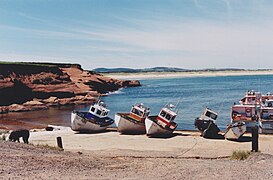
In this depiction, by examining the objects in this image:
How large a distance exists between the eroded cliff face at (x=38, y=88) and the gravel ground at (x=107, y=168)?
4638cm

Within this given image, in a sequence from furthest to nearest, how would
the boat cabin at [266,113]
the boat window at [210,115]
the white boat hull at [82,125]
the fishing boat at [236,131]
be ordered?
the white boat hull at [82,125] → the boat cabin at [266,113] → the boat window at [210,115] → the fishing boat at [236,131]

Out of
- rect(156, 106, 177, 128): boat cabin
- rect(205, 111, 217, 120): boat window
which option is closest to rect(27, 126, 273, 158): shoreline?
rect(156, 106, 177, 128): boat cabin

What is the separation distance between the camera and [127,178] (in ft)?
43.9

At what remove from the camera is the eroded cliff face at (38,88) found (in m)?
65.5

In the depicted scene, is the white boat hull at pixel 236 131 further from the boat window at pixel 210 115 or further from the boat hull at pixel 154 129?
the boat hull at pixel 154 129

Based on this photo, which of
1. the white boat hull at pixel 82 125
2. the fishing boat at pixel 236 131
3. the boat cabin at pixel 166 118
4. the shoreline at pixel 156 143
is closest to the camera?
the shoreline at pixel 156 143

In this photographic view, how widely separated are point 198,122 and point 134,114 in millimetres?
6813

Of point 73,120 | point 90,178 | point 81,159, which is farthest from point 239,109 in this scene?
point 90,178

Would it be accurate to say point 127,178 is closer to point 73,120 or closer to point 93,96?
point 73,120

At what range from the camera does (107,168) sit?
1551 cm

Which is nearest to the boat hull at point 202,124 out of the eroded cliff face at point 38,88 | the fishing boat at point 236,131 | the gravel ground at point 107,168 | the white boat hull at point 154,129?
the fishing boat at point 236,131

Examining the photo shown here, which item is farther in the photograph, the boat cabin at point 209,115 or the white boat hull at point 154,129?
the boat cabin at point 209,115

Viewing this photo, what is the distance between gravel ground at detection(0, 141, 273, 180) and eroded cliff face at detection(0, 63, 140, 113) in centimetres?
4638

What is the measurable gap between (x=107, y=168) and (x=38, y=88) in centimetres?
6044
